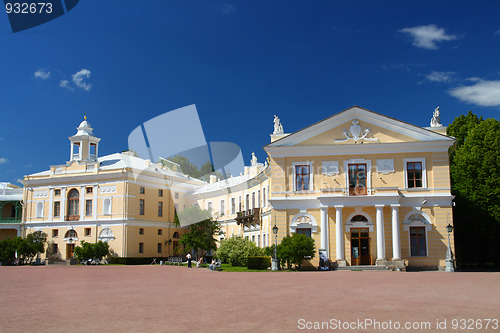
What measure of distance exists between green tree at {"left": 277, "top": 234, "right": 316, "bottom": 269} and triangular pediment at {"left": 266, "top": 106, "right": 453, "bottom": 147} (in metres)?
6.99

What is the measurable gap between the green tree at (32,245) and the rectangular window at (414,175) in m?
39.5

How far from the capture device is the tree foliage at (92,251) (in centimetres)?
5056

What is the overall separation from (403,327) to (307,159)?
83.8ft

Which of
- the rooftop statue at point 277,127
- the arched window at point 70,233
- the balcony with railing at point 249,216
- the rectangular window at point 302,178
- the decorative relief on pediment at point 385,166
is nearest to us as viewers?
the decorative relief on pediment at point 385,166

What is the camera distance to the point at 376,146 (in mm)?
34375

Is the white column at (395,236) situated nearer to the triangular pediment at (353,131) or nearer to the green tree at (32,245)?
the triangular pediment at (353,131)

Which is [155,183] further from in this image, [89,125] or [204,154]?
[204,154]

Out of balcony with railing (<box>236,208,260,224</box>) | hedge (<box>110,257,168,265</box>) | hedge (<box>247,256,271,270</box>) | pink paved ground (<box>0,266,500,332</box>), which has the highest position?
balcony with railing (<box>236,208,260,224</box>)

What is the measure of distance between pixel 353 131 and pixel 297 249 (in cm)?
953

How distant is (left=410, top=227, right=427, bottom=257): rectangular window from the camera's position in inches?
1315

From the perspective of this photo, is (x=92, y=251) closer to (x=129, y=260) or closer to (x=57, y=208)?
(x=129, y=260)

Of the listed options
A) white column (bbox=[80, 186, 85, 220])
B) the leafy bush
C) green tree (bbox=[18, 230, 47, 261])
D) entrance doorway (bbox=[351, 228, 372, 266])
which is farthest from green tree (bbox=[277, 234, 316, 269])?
green tree (bbox=[18, 230, 47, 261])

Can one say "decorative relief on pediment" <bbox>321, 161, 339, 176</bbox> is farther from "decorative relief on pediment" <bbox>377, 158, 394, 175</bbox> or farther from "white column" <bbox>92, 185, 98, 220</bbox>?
"white column" <bbox>92, 185, 98, 220</bbox>

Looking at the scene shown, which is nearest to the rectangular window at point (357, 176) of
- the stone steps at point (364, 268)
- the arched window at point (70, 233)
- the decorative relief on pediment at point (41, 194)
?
the stone steps at point (364, 268)
